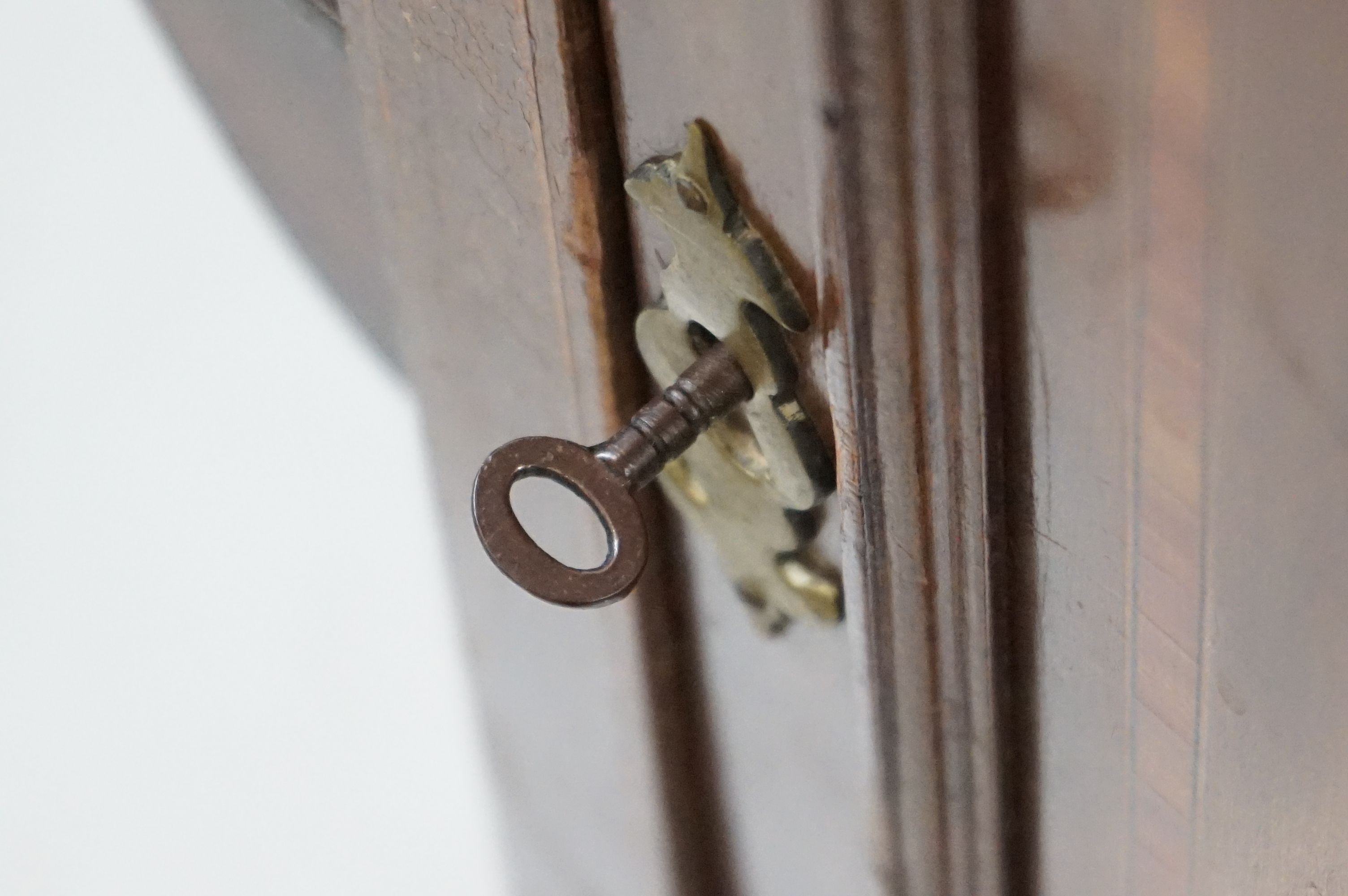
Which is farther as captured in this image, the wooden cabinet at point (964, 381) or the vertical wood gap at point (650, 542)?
the vertical wood gap at point (650, 542)

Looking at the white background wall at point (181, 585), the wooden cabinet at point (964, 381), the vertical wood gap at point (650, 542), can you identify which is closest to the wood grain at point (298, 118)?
the wooden cabinet at point (964, 381)

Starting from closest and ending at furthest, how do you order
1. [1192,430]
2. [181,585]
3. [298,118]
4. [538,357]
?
Answer: [1192,430]
[538,357]
[298,118]
[181,585]

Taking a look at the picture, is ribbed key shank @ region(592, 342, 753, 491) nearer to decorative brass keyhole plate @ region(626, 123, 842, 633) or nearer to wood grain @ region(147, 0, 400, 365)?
decorative brass keyhole plate @ region(626, 123, 842, 633)

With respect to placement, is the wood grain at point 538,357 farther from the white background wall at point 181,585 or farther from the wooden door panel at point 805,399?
the white background wall at point 181,585

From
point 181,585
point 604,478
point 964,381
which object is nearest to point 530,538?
point 604,478

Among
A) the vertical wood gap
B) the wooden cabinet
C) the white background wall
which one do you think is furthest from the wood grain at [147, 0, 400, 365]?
the white background wall

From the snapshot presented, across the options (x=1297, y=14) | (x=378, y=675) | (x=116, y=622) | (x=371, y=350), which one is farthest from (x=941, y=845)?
(x=116, y=622)

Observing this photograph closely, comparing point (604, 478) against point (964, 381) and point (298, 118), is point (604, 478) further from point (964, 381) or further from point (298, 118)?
point (298, 118)
